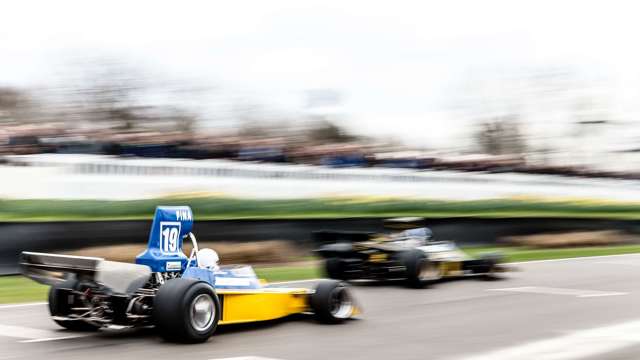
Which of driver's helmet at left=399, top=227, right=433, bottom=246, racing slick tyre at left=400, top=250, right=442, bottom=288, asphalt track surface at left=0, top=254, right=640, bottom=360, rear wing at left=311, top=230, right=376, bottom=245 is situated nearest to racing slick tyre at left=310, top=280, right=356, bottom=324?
asphalt track surface at left=0, top=254, right=640, bottom=360

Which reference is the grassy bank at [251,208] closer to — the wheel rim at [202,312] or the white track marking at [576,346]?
the wheel rim at [202,312]

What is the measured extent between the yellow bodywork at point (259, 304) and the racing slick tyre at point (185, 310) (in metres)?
0.45

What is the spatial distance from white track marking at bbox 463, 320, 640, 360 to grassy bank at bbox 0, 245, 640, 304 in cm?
639

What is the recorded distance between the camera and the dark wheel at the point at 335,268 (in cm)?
1310

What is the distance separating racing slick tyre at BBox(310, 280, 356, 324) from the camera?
29.7 ft

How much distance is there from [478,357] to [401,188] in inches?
1002

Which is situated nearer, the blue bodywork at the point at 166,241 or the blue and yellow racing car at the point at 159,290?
the blue and yellow racing car at the point at 159,290

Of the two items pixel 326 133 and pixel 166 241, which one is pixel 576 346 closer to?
pixel 166 241

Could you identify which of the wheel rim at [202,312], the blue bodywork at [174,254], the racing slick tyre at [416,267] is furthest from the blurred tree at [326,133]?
the wheel rim at [202,312]

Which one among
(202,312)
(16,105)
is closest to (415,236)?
(202,312)

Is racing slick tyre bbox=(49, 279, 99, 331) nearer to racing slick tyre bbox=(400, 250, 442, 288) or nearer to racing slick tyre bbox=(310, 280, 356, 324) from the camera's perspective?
racing slick tyre bbox=(310, 280, 356, 324)

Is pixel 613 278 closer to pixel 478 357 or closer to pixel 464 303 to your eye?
pixel 464 303

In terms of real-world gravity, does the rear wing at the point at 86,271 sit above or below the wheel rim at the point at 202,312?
above

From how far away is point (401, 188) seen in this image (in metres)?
32.8
